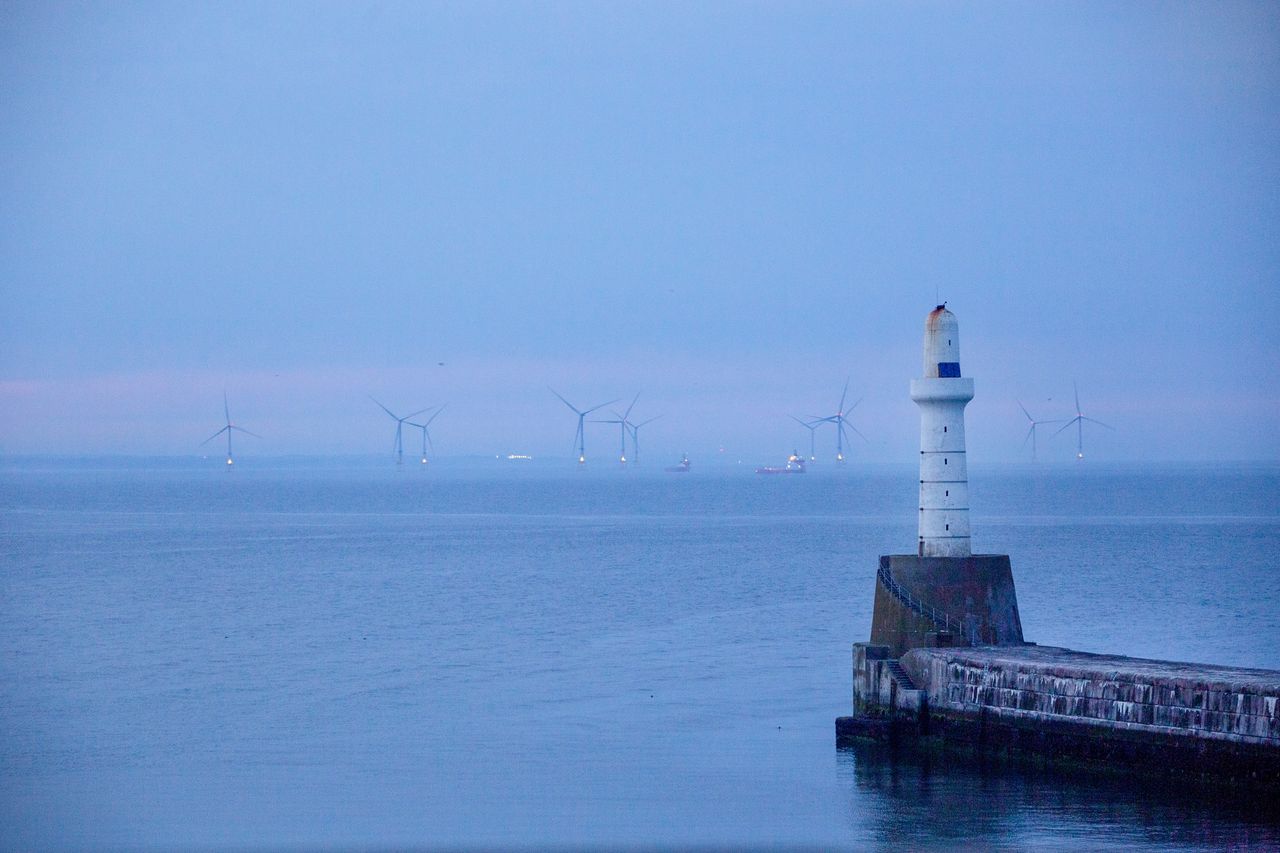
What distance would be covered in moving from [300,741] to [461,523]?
9714 centimetres

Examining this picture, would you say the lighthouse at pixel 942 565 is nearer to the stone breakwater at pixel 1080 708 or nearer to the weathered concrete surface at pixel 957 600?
the weathered concrete surface at pixel 957 600

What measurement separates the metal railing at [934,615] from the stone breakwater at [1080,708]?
0.62 m

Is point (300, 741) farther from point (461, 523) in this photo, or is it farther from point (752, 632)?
point (461, 523)

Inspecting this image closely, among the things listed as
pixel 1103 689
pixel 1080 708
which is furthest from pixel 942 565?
pixel 1103 689

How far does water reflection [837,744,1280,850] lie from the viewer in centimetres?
2072

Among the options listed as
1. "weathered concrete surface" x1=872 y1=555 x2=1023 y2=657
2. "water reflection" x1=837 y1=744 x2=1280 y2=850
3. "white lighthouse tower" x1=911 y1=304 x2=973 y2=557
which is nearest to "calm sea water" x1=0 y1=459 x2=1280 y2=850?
"water reflection" x1=837 y1=744 x2=1280 y2=850

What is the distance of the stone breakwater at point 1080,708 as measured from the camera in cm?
2111

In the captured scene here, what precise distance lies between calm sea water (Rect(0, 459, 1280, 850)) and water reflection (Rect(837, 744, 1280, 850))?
0.06 meters

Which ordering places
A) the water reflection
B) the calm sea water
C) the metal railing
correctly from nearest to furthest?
the water reflection, the calm sea water, the metal railing

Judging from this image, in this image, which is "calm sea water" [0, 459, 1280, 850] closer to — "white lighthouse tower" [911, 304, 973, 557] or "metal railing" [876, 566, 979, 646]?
"metal railing" [876, 566, 979, 646]

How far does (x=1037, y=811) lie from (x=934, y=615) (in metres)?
5.31

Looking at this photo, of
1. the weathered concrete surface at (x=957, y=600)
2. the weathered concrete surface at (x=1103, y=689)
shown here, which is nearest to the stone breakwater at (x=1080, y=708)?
the weathered concrete surface at (x=1103, y=689)

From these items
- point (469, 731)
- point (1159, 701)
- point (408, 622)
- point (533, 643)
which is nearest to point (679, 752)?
point (469, 731)

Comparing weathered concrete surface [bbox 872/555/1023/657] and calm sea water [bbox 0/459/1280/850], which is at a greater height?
weathered concrete surface [bbox 872/555/1023/657]
